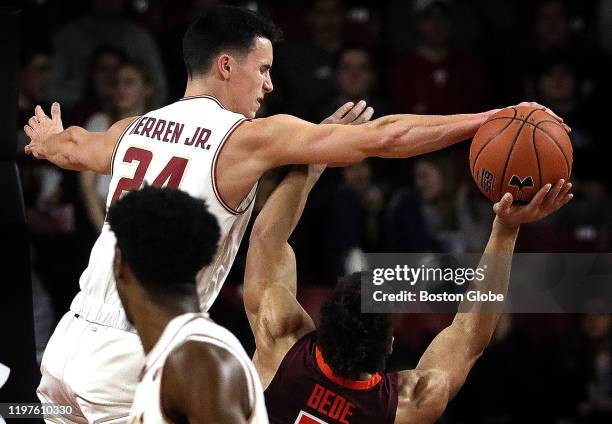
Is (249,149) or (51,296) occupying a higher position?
(249,149)

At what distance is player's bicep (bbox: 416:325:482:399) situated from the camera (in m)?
4.27

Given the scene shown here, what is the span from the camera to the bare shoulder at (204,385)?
9.03 feet

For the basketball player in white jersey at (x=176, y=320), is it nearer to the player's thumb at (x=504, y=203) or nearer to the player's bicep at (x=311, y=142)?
the player's bicep at (x=311, y=142)

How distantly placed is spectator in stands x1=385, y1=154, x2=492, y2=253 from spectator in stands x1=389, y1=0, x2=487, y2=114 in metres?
0.73

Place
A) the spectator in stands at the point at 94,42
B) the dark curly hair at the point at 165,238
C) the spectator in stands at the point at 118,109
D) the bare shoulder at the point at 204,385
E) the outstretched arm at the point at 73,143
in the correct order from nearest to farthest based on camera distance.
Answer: the bare shoulder at the point at 204,385 → the dark curly hair at the point at 165,238 → the outstretched arm at the point at 73,143 → the spectator in stands at the point at 118,109 → the spectator in stands at the point at 94,42

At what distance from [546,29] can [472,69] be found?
981mm

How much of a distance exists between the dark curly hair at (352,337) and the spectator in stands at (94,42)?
4.04m

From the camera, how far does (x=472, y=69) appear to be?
8.98 m

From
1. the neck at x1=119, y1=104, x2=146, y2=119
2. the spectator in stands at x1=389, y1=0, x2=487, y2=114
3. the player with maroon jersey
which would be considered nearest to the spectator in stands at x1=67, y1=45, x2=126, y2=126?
the neck at x1=119, y1=104, x2=146, y2=119

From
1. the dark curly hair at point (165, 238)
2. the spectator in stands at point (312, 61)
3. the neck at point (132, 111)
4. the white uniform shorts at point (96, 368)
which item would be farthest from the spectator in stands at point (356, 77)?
the dark curly hair at point (165, 238)

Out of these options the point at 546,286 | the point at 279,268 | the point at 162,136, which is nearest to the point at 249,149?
the point at 162,136

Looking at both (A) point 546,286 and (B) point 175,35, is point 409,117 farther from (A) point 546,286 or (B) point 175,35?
(B) point 175,35

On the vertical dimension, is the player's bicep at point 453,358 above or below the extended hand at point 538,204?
below

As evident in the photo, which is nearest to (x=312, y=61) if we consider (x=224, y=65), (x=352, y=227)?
(x=352, y=227)
